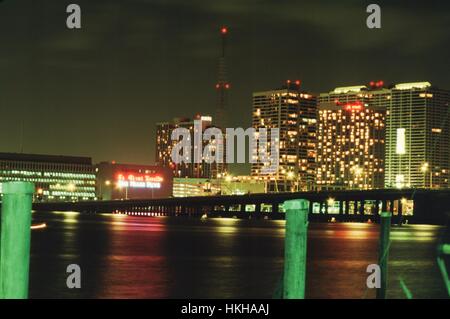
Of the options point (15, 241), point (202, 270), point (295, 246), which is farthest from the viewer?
point (202, 270)

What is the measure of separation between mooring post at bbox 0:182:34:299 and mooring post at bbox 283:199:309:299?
12.1 feet

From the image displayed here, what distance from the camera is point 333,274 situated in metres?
55.8

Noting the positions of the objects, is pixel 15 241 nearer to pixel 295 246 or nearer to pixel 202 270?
pixel 295 246

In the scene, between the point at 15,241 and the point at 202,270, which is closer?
the point at 15,241

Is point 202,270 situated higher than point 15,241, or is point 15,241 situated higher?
point 15,241

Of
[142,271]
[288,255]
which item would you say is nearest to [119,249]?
[142,271]

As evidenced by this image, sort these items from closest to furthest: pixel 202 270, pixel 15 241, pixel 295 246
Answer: pixel 15 241 < pixel 295 246 < pixel 202 270

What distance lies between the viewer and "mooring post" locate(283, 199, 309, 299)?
11.8 meters

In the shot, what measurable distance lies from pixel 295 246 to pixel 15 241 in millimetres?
3953

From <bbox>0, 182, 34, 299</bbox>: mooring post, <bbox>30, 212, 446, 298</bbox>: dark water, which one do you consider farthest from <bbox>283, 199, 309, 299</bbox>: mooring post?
<bbox>30, 212, 446, 298</bbox>: dark water

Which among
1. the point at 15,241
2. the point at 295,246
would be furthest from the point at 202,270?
the point at 15,241

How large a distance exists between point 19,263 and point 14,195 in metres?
0.78

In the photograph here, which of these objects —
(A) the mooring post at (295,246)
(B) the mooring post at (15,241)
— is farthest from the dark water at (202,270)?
(B) the mooring post at (15,241)

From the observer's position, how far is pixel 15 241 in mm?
9766
